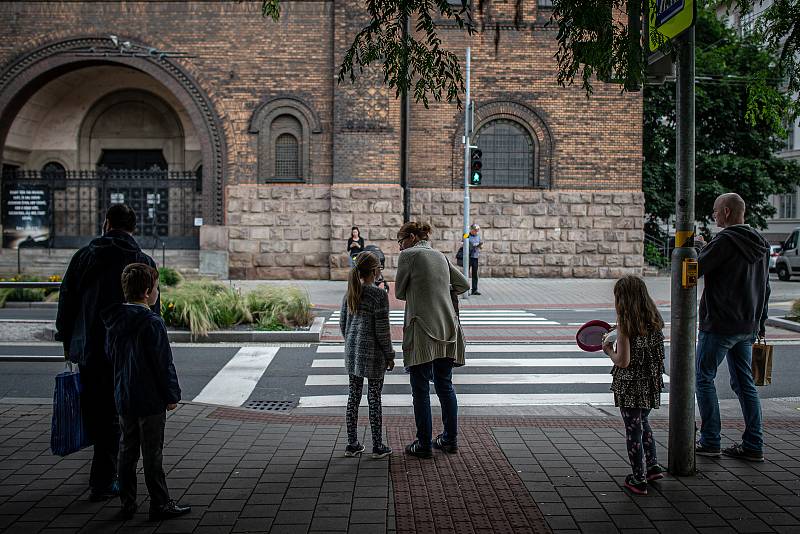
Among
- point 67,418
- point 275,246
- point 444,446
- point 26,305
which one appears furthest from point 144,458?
point 275,246

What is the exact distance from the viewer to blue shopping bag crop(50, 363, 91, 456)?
500 cm

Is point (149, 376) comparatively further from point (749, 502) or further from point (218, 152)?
point (218, 152)

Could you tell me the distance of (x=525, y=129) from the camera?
24.2 metres

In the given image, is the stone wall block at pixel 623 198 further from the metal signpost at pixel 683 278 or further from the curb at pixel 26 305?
the metal signpost at pixel 683 278

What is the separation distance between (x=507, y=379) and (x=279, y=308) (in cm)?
524

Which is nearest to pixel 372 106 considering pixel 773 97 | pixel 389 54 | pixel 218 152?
pixel 218 152

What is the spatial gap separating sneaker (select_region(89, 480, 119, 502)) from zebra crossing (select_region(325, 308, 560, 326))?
9.13 m

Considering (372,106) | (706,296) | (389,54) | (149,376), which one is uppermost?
(372,106)

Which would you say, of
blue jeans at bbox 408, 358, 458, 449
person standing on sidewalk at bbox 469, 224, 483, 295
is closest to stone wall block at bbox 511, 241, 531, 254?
person standing on sidewalk at bbox 469, 224, 483, 295

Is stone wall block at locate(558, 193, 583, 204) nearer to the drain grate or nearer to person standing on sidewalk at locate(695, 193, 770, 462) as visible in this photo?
the drain grate

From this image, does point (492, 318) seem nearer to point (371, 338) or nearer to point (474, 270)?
point (474, 270)

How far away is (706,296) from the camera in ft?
19.7

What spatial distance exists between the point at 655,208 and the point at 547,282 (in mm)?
8065

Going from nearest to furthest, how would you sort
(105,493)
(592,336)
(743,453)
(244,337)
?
(105,493) < (592,336) < (743,453) < (244,337)
